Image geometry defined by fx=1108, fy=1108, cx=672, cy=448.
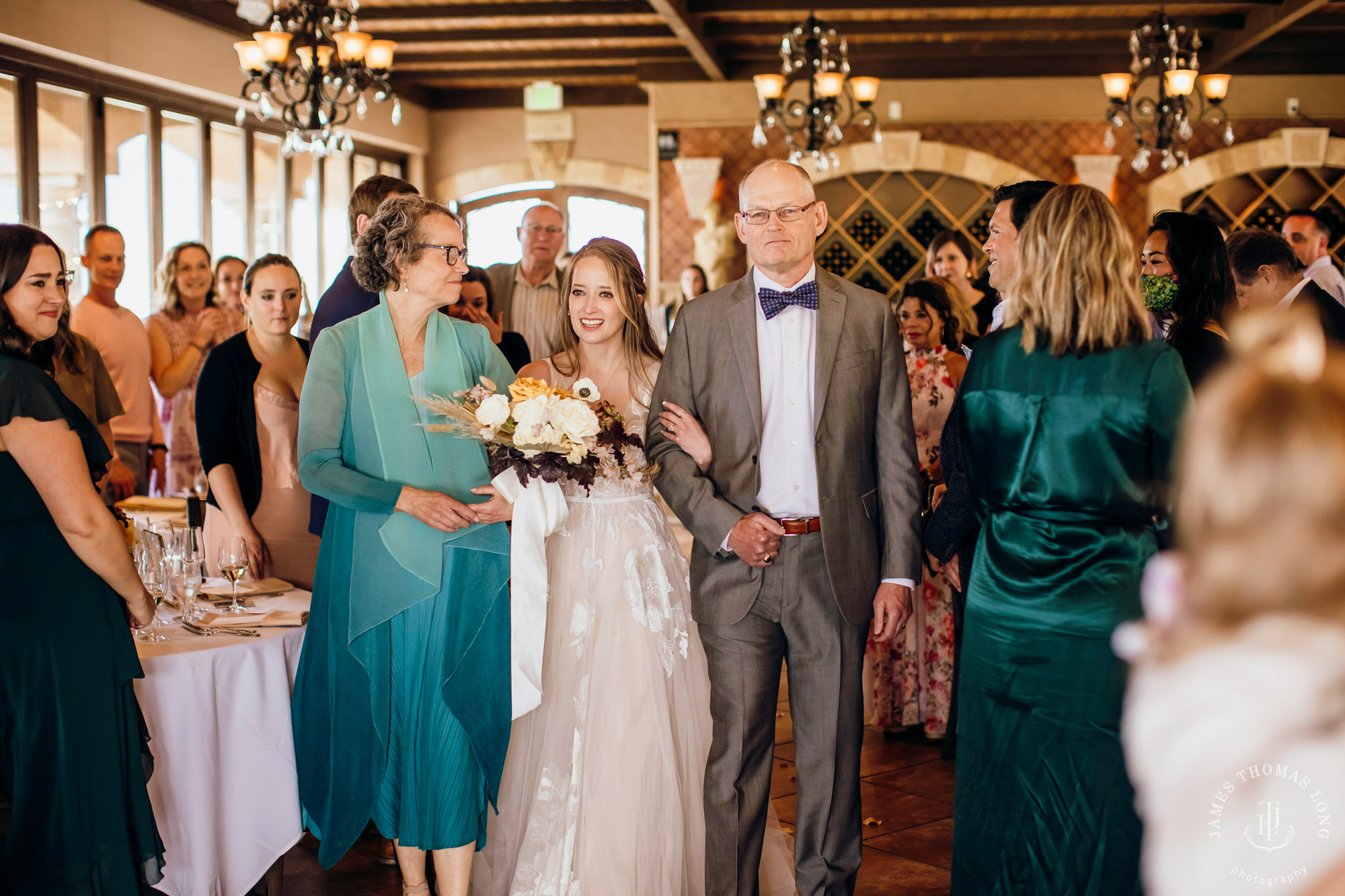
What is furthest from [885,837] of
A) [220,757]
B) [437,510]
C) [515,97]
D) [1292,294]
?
[515,97]

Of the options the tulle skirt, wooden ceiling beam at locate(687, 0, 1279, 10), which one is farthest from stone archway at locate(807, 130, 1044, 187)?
the tulle skirt

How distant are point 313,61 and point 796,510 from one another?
5.12 metres

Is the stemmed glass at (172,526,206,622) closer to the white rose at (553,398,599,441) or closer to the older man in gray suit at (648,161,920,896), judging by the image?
the white rose at (553,398,599,441)

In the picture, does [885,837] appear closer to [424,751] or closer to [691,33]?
[424,751]

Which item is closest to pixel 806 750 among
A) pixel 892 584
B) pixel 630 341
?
pixel 892 584

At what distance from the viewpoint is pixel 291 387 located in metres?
3.65

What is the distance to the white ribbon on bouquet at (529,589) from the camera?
2.70 meters

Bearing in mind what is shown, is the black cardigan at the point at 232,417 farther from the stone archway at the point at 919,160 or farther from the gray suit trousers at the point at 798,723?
the stone archway at the point at 919,160

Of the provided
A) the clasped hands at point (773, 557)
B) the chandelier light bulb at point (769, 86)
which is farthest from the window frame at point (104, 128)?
the clasped hands at point (773, 557)

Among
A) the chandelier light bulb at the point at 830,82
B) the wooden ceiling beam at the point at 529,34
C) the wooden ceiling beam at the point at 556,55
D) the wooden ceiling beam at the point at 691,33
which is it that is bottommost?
the chandelier light bulb at the point at 830,82

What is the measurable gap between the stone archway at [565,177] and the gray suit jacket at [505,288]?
23.7 feet

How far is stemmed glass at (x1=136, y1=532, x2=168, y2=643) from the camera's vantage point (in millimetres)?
2715

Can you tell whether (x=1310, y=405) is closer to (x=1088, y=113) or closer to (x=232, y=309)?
(x=232, y=309)

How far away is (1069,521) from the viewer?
2143 mm
